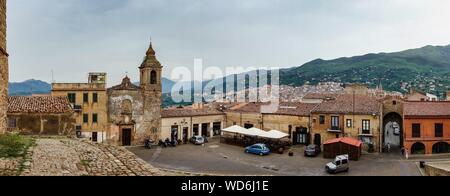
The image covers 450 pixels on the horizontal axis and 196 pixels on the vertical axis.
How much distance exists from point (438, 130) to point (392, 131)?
496 inches

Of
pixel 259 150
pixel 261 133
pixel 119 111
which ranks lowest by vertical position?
pixel 259 150

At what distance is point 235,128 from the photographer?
4341 cm

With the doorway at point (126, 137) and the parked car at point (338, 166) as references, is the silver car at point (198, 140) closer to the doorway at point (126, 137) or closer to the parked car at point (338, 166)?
the doorway at point (126, 137)

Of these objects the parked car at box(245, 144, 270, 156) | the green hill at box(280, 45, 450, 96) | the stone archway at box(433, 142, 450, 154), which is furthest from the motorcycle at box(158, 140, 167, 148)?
the green hill at box(280, 45, 450, 96)

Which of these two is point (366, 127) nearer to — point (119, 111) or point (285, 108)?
point (285, 108)

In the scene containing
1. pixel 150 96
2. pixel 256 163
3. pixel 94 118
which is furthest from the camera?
pixel 150 96

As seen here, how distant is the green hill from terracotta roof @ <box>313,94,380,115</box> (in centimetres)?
7088

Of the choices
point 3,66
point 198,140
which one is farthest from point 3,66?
point 198,140

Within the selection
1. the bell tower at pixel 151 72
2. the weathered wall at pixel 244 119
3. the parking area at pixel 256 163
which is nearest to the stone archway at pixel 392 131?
the parking area at pixel 256 163

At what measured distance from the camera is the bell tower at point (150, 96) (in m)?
43.3

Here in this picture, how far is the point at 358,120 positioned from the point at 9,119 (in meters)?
30.8

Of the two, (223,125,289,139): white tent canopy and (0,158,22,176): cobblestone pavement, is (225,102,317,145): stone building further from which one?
(0,158,22,176): cobblestone pavement

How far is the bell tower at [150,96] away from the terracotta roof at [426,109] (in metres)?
25.4
